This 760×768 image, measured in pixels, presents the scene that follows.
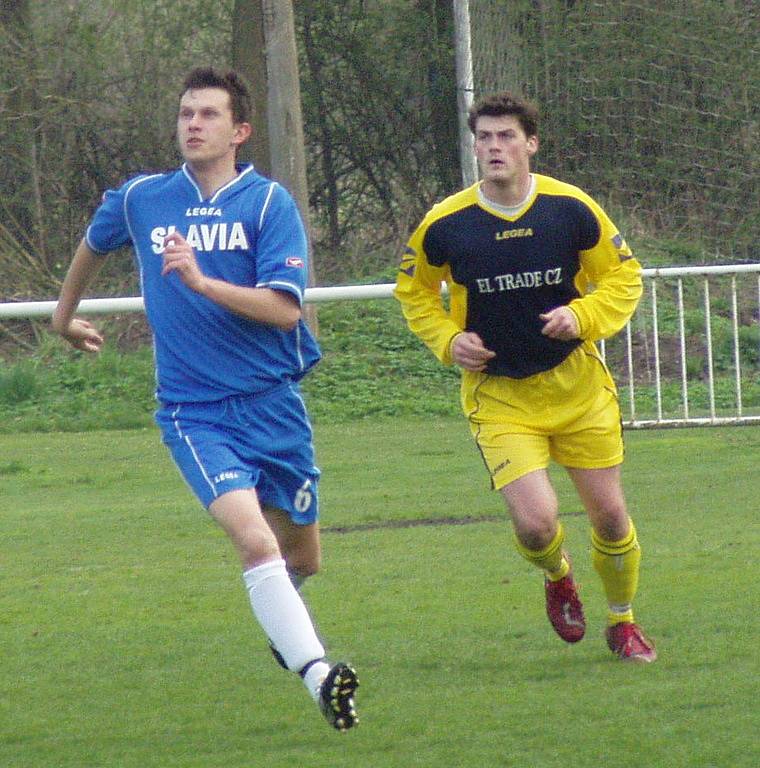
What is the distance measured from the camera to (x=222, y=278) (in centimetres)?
522

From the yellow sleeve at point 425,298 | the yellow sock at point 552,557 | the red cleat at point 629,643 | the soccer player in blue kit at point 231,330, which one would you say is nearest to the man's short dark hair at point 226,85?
the soccer player in blue kit at point 231,330

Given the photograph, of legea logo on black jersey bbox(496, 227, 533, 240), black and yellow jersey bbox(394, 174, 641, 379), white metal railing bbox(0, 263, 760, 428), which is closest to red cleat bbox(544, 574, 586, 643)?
black and yellow jersey bbox(394, 174, 641, 379)

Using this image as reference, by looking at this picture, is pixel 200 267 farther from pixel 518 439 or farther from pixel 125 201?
pixel 518 439

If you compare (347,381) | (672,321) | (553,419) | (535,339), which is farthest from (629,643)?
(347,381)

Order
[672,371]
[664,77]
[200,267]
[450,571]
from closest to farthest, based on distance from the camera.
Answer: [200,267] < [450,571] < [672,371] < [664,77]

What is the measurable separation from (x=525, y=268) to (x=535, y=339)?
0.26 meters

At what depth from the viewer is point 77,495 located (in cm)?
1072

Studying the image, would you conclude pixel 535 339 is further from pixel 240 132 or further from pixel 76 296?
pixel 76 296

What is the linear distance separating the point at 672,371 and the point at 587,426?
886cm

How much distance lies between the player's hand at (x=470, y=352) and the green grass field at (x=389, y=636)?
3.40ft

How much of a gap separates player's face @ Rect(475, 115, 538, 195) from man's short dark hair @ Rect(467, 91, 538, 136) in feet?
0.06

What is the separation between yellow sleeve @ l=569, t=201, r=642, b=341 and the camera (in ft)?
18.9

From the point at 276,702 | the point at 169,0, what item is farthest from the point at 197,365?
the point at 169,0

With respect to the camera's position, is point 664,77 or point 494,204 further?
point 664,77
